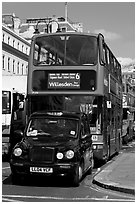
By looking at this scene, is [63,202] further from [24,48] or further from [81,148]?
[24,48]

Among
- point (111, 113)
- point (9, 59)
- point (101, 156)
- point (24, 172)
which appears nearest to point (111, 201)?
point (24, 172)

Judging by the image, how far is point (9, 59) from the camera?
70.2 meters

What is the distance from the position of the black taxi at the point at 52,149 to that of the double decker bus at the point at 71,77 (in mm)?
2207

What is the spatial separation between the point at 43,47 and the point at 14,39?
5841 cm

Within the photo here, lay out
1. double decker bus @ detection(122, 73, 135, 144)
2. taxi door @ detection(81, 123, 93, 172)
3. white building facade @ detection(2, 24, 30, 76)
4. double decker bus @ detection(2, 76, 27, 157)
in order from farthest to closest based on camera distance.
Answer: white building facade @ detection(2, 24, 30, 76)
double decker bus @ detection(122, 73, 135, 144)
double decker bus @ detection(2, 76, 27, 157)
taxi door @ detection(81, 123, 93, 172)

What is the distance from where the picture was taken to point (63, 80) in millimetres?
14445

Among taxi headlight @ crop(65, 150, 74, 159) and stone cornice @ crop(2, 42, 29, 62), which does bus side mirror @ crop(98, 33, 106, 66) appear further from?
stone cornice @ crop(2, 42, 29, 62)

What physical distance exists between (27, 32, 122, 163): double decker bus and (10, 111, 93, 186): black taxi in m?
2.21

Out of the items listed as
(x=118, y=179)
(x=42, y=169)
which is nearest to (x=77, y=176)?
(x=42, y=169)

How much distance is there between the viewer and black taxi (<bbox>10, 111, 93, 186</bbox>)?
10.8 m

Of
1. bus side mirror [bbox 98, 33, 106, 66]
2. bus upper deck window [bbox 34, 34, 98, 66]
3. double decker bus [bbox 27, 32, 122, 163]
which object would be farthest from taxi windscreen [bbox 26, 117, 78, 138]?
bus side mirror [bbox 98, 33, 106, 66]

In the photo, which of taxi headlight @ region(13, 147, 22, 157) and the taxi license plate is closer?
the taxi license plate

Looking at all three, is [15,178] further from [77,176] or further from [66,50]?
[66,50]

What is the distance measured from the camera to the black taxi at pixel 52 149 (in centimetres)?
1079
